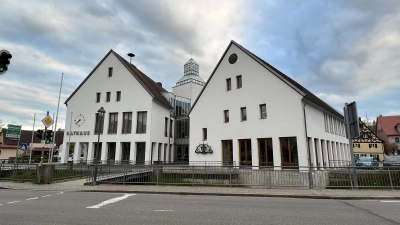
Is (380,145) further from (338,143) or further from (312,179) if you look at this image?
(312,179)

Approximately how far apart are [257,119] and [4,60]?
1688 centimetres

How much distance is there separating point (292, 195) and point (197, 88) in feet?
106

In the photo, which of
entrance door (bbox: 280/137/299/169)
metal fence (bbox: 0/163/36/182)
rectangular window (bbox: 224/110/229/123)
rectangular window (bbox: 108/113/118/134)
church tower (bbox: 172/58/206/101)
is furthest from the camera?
church tower (bbox: 172/58/206/101)

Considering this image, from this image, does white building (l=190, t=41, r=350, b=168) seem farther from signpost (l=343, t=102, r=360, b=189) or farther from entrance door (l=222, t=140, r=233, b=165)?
signpost (l=343, t=102, r=360, b=189)

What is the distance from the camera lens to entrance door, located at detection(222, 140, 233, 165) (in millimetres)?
21562

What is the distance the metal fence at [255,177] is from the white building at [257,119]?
4.64 meters

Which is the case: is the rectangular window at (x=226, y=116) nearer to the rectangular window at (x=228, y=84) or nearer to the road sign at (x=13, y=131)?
the rectangular window at (x=228, y=84)

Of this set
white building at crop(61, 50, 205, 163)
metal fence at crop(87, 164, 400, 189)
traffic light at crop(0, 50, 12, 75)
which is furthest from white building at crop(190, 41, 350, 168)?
traffic light at crop(0, 50, 12, 75)

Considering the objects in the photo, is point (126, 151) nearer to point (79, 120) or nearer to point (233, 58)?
point (79, 120)

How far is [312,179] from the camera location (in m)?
12.9

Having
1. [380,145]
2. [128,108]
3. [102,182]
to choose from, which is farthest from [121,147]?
[380,145]

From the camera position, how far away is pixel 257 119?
2030 cm

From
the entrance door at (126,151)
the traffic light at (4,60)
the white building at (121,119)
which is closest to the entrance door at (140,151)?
the white building at (121,119)

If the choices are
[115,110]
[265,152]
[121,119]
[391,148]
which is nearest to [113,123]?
[121,119]
